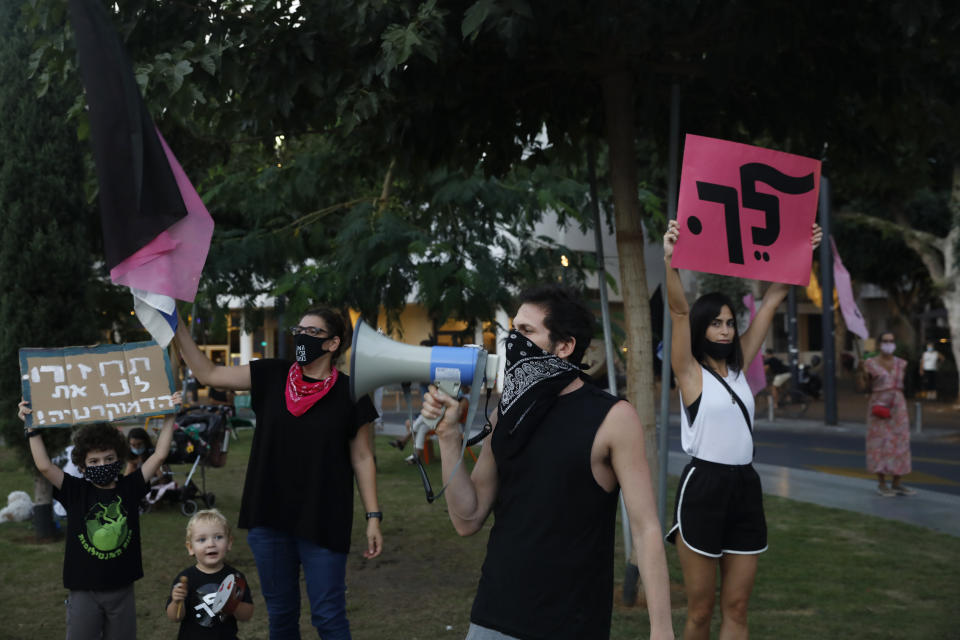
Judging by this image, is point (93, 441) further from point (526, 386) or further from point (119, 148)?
point (526, 386)

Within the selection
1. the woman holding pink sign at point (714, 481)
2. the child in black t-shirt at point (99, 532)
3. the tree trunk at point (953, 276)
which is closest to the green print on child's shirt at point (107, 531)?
the child in black t-shirt at point (99, 532)

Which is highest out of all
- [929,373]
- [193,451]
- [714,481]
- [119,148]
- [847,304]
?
[119,148]

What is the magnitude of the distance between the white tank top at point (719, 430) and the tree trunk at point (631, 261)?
6.08 ft

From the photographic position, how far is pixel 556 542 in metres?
2.72

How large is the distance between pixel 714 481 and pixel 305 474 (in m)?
1.83

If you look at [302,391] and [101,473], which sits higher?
[302,391]

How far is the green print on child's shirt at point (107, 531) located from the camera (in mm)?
4281

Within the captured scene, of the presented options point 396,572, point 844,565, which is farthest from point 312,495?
point 844,565

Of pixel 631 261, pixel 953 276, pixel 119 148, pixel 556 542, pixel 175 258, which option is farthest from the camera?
pixel 953 276

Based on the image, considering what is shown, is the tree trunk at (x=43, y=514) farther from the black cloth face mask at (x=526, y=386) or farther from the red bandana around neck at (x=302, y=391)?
the black cloth face mask at (x=526, y=386)

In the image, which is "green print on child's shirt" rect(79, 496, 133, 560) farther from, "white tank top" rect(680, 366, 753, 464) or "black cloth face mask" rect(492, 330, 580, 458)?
"white tank top" rect(680, 366, 753, 464)

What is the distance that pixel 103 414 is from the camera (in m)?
4.90

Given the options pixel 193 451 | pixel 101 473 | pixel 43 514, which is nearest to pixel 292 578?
pixel 101 473

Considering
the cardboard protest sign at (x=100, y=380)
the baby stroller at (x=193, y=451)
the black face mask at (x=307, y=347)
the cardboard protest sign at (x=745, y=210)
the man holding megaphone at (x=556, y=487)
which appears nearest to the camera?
the man holding megaphone at (x=556, y=487)
